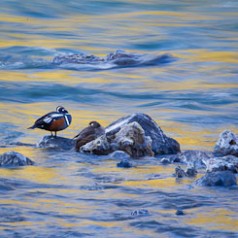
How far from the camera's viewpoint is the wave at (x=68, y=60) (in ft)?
58.1

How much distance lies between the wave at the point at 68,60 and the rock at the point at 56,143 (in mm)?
8147

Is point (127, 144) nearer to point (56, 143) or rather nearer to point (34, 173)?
point (56, 143)

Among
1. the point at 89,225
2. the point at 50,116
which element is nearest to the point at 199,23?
the point at 50,116

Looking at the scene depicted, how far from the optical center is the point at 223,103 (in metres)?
13.7

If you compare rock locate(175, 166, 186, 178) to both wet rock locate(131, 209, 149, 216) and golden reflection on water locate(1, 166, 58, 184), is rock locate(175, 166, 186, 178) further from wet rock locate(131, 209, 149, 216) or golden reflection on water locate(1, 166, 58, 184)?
wet rock locate(131, 209, 149, 216)

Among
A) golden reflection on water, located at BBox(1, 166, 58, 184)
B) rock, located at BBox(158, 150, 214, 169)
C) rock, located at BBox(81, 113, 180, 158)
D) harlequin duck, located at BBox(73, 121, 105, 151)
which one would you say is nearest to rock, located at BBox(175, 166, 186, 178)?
rock, located at BBox(158, 150, 214, 169)

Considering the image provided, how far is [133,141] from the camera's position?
8.82m

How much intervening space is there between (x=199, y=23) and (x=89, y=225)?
62.6 feet

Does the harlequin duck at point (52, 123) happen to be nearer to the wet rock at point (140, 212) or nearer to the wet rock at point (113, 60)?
the wet rock at point (140, 212)

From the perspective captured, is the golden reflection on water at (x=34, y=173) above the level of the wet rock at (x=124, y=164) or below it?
below

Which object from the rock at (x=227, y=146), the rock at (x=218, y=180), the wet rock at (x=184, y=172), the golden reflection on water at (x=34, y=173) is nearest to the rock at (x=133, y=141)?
the rock at (x=227, y=146)

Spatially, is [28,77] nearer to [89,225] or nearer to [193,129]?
[193,129]

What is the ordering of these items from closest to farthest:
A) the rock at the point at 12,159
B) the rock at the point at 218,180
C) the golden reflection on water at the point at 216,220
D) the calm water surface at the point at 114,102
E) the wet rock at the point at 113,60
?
1. the golden reflection on water at the point at 216,220
2. the calm water surface at the point at 114,102
3. the rock at the point at 218,180
4. the rock at the point at 12,159
5. the wet rock at the point at 113,60

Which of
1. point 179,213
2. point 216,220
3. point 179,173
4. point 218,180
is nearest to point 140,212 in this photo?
point 179,213
